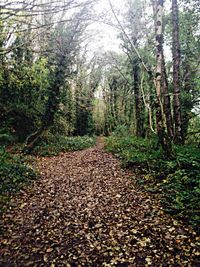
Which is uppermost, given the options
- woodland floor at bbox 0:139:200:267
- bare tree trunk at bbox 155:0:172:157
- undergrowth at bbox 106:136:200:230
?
bare tree trunk at bbox 155:0:172:157

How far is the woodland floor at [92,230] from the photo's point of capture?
4184 millimetres

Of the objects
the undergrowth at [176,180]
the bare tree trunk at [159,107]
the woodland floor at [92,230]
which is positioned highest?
the bare tree trunk at [159,107]

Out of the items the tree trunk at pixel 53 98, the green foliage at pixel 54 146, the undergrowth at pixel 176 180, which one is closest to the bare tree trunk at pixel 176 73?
the undergrowth at pixel 176 180

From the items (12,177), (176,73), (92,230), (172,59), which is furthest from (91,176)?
(172,59)

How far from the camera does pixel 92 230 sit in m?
5.11

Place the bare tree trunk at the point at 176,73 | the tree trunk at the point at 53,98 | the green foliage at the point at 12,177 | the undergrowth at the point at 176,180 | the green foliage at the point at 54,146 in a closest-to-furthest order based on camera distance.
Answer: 1. the undergrowth at the point at 176,180
2. the green foliage at the point at 12,177
3. the bare tree trunk at the point at 176,73
4. the green foliage at the point at 54,146
5. the tree trunk at the point at 53,98

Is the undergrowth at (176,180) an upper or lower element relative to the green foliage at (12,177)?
upper

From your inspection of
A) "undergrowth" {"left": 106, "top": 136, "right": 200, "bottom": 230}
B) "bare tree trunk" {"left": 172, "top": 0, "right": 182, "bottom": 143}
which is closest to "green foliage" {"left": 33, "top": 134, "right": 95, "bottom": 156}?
"undergrowth" {"left": 106, "top": 136, "right": 200, "bottom": 230}

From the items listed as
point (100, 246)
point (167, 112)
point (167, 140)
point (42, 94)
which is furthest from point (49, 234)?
point (42, 94)

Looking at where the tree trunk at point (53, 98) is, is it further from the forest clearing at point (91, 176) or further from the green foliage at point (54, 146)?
the green foliage at point (54, 146)

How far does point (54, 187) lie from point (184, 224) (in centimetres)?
426

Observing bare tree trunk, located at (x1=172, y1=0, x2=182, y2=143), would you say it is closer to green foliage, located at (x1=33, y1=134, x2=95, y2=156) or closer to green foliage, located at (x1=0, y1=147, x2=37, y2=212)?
green foliage, located at (x1=0, y1=147, x2=37, y2=212)

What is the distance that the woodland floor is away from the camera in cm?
418

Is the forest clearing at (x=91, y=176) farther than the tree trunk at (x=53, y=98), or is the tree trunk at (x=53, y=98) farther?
the tree trunk at (x=53, y=98)
